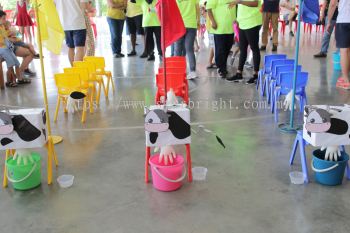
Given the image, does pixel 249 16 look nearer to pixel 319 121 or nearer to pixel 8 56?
pixel 319 121

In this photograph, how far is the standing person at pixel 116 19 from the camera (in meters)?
8.47

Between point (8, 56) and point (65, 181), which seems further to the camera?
point (8, 56)

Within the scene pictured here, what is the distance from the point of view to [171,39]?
2945 millimetres

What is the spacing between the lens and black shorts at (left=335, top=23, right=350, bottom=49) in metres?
5.00

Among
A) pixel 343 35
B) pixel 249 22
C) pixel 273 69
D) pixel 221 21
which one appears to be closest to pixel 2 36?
pixel 221 21

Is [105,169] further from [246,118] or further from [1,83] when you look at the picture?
[1,83]

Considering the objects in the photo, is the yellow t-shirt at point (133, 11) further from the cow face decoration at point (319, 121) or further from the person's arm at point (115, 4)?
the cow face decoration at point (319, 121)

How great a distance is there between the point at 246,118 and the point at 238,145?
0.82m

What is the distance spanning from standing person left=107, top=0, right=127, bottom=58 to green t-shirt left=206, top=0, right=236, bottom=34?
3.27m

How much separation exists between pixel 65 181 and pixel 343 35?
13.4ft

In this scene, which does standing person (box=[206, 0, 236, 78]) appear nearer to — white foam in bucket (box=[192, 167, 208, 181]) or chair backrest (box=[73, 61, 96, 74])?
chair backrest (box=[73, 61, 96, 74])

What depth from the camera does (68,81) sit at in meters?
4.21

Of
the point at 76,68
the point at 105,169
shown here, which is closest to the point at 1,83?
the point at 76,68

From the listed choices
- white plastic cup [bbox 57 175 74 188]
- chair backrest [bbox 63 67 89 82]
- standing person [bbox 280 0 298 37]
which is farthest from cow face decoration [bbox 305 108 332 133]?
standing person [bbox 280 0 298 37]
